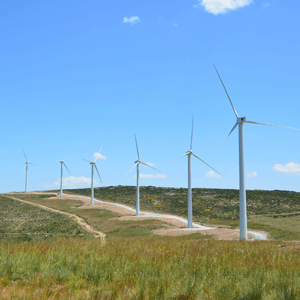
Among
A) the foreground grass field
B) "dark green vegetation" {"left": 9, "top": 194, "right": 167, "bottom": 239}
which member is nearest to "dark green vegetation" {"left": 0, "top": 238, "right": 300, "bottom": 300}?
the foreground grass field

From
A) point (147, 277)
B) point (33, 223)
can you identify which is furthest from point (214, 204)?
point (147, 277)

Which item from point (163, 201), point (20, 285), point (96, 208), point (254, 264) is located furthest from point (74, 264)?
point (163, 201)

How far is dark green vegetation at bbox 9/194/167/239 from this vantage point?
4342 cm

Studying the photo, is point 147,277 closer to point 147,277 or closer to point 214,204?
point 147,277

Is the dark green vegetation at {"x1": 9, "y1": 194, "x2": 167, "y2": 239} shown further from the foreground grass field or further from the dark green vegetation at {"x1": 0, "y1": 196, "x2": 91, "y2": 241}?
the foreground grass field

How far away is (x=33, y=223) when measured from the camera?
5666cm

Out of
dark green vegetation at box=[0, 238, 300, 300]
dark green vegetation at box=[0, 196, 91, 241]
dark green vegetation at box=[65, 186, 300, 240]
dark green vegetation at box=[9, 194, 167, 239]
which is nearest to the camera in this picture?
dark green vegetation at box=[0, 238, 300, 300]

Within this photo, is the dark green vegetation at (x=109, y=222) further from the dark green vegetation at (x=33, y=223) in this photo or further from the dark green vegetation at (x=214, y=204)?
the dark green vegetation at (x=214, y=204)

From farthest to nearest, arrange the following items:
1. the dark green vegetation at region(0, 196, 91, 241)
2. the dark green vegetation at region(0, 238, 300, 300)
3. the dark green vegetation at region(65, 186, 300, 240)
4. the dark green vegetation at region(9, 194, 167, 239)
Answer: the dark green vegetation at region(65, 186, 300, 240) < the dark green vegetation at region(0, 196, 91, 241) < the dark green vegetation at region(9, 194, 167, 239) < the dark green vegetation at region(0, 238, 300, 300)

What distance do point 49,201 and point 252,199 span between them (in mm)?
67184

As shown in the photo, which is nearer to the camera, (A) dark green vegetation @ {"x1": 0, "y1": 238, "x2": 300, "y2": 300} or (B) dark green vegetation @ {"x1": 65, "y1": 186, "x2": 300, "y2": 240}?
(A) dark green vegetation @ {"x1": 0, "y1": 238, "x2": 300, "y2": 300}

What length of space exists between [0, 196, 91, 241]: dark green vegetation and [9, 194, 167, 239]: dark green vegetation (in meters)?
4.19

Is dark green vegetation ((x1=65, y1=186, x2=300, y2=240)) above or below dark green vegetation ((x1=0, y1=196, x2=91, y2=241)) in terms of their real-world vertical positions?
above

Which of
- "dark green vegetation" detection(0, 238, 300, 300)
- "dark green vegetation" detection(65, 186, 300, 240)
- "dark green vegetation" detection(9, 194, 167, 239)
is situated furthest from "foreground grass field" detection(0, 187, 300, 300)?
"dark green vegetation" detection(65, 186, 300, 240)
